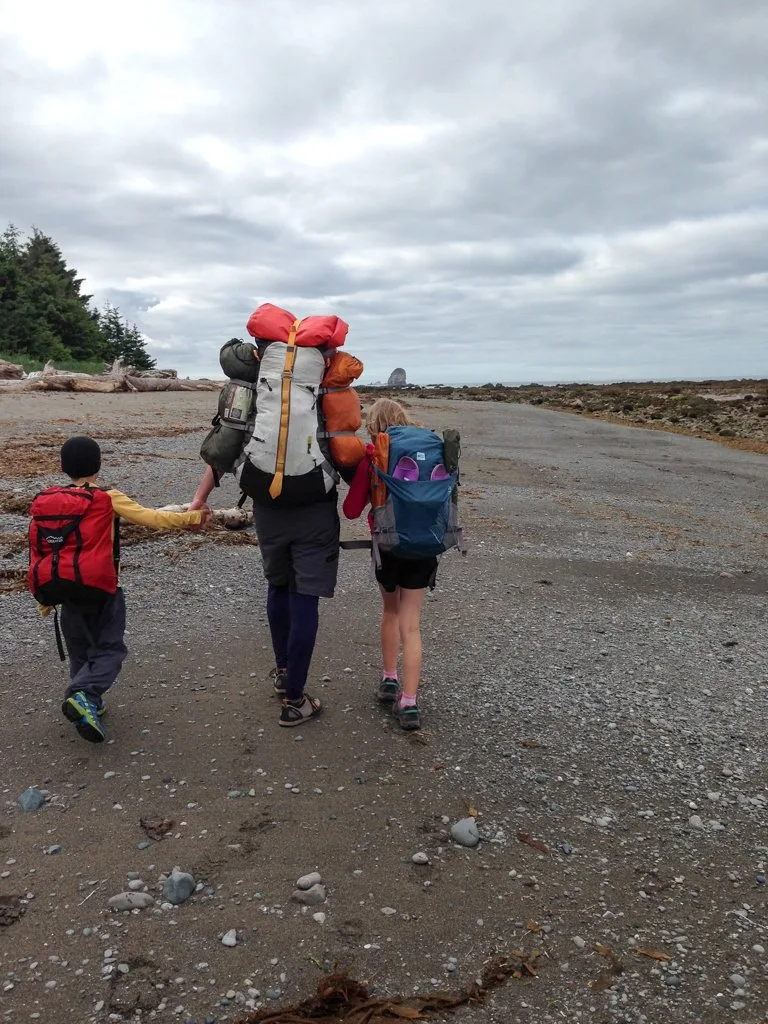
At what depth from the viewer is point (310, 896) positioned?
9.68 ft

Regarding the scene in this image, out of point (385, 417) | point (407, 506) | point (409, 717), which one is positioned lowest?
point (409, 717)

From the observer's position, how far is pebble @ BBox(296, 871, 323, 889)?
301cm

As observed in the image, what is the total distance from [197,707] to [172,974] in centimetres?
200

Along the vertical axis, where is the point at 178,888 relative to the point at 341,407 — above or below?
below

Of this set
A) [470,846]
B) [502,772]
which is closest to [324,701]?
[502,772]

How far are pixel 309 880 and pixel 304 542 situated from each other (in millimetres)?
1669

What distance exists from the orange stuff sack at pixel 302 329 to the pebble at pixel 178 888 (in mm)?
2447

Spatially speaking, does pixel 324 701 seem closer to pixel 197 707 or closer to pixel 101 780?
pixel 197 707

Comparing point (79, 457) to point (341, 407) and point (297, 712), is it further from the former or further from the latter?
point (297, 712)

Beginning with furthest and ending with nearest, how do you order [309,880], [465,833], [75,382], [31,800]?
[75,382]
[31,800]
[465,833]
[309,880]

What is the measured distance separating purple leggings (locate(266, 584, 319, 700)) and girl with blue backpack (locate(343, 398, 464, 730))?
46 cm

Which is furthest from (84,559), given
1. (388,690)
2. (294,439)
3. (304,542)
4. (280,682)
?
(388,690)

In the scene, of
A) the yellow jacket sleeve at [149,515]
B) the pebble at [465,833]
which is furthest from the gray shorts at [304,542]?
the pebble at [465,833]

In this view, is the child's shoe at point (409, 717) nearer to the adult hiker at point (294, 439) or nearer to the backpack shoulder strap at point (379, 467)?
the adult hiker at point (294, 439)
